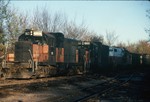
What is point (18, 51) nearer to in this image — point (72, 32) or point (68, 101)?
point (68, 101)

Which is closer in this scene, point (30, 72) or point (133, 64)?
point (30, 72)

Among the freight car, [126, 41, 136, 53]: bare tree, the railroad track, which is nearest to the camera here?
the railroad track

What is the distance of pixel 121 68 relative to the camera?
43.2 m

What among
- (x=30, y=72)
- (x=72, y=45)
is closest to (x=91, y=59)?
(x=72, y=45)

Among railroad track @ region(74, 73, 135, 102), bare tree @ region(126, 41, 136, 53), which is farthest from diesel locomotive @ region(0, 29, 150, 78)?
bare tree @ region(126, 41, 136, 53)

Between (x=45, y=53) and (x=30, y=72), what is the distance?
255 cm

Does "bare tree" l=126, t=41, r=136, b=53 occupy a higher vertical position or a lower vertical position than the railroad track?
higher

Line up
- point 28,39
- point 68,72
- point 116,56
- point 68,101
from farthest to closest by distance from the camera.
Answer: point 116,56 → point 68,72 → point 28,39 → point 68,101

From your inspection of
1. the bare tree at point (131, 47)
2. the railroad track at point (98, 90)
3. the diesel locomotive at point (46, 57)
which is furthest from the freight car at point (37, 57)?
the bare tree at point (131, 47)

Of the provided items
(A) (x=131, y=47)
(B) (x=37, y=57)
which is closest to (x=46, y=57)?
(B) (x=37, y=57)

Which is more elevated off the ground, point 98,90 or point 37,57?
point 37,57

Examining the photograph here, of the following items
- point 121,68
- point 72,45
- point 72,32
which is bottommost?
point 121,68

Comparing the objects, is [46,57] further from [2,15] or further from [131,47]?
[131,47]

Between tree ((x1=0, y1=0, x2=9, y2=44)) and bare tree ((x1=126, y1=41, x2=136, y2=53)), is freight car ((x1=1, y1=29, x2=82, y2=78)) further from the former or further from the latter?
bare tree ((x1=126, y1=41, x2=136, y2=53))
